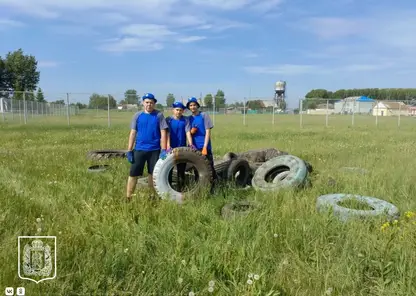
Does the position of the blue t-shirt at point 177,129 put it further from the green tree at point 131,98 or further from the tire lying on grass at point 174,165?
the green tree at point 131,98

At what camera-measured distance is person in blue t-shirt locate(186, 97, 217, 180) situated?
6264mm

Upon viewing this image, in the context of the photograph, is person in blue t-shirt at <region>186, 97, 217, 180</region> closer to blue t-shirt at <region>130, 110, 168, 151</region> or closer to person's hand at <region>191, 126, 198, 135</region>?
person's hand at <region>191, 126, 198, 135</region>

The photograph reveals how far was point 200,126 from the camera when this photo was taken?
6328mm

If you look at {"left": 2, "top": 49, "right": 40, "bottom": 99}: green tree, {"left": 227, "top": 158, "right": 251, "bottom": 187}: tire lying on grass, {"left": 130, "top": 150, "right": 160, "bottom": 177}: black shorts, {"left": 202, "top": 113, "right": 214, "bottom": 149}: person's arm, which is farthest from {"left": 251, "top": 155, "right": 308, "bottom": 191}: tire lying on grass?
{"left": 2, "top": 49, "right": 40, "bottom": 99}: green tree

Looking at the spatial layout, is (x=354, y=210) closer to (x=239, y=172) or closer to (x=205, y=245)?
(x=205, y=245)

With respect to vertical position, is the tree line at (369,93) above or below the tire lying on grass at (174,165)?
above

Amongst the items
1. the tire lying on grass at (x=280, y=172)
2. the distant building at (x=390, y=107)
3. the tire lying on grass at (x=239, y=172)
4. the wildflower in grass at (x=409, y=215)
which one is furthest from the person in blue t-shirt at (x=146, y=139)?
the distant building at (x=390, y=107)

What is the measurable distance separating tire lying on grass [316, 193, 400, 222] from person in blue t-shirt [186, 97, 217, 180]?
2.14 metres

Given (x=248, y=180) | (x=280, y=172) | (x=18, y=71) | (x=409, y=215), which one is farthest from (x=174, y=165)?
(x=18, y=71)

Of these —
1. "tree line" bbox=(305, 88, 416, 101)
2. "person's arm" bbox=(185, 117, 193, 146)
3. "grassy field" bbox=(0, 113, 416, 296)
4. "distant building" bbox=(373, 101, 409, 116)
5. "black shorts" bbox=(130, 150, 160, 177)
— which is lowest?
"grassy field" bbox=(0, 113, 416, 296)

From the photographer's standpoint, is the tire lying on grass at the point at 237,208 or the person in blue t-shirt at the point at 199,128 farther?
the person in blue t-shirt at the point at 199,128

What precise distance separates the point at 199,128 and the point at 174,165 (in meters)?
0.88

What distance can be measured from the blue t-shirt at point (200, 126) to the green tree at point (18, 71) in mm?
66000

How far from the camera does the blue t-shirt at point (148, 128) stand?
19.1 feet
